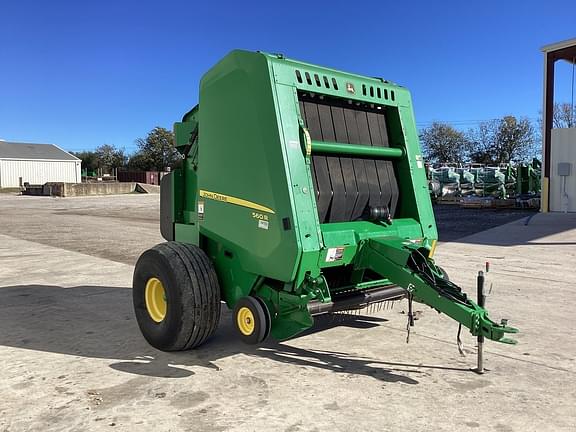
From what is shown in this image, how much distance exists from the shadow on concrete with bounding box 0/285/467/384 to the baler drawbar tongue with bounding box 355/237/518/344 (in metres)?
0.67

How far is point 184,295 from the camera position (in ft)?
14.3

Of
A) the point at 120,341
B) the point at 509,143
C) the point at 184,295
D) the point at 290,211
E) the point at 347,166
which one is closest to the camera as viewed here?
the point at 290,211

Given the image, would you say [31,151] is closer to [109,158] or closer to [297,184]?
[109,158]

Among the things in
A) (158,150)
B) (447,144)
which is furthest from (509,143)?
(158,150)

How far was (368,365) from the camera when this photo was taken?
433 centimetres

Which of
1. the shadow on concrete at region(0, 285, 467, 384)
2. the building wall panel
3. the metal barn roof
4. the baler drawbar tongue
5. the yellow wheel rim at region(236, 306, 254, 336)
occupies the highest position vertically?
the metal barn roof

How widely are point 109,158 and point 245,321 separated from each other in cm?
8177

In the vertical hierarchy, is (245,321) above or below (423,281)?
below

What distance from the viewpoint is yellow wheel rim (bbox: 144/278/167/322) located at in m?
4.83

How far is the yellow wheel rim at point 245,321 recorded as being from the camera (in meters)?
4.15

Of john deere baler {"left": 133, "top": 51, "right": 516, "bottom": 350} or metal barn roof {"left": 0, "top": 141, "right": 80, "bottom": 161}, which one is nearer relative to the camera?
john deere baler {"left": 133, "top": 51, "right": 516, "bottom": 350}

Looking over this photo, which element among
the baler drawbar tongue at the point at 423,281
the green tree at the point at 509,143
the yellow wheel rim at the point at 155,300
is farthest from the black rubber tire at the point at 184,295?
the green tree at the point at 509,143

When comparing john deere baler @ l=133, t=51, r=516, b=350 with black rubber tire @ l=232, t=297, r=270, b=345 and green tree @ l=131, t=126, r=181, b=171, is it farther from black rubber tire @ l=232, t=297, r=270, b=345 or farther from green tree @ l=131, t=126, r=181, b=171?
green tree @ l=131, t=126, r=181, b=171

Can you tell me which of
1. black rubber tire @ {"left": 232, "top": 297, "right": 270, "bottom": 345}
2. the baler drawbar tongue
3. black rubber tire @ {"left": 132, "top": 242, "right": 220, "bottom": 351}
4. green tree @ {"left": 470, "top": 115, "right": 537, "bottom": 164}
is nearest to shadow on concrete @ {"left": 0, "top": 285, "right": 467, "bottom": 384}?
black rubber tire @ {"left": 132, "top": 242, "right": 220, "bottom": 351}
